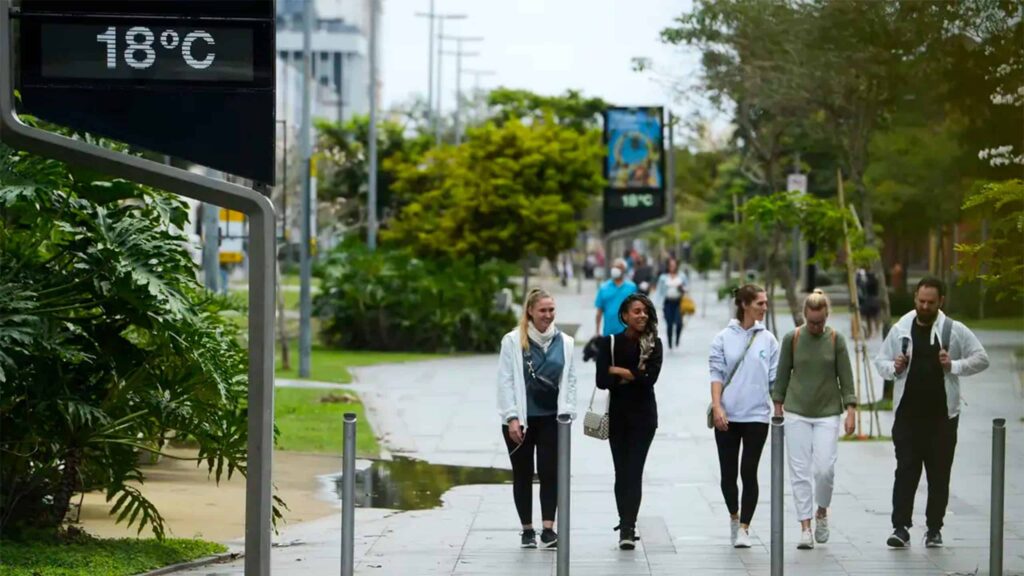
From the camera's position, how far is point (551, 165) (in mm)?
39938

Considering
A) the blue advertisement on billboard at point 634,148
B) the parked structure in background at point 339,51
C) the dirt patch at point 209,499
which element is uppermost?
the parked structure in background at point 339,51

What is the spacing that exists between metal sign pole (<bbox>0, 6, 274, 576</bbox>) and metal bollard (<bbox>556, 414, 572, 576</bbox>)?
5.56 ft

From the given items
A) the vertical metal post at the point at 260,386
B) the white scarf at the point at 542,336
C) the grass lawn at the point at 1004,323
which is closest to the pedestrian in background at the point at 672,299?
the grass lawn at the point at 1004,323

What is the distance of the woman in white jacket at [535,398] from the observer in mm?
11766

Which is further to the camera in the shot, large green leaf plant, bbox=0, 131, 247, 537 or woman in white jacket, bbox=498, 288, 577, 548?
woman in white jacket, bbox=498, 288, 577, 548

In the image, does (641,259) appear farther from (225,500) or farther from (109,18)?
(109,18)

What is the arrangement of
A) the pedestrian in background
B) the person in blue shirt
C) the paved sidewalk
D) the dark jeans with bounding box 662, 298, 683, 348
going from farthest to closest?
1. the dark jeans with bounding box 662, 298, 683, 348
2. the pedestrian in background
3. the person in blue shirt
4. the paved sidewalk

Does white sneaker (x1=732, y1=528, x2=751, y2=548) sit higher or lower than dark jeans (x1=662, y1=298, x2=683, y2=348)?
lower

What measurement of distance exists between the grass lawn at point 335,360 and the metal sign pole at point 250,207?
19.3 m

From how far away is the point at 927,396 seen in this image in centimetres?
1185

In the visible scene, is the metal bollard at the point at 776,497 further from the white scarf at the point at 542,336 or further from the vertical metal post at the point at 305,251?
the vertical metal post at the point at 305,251

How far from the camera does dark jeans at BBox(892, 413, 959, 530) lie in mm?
11844

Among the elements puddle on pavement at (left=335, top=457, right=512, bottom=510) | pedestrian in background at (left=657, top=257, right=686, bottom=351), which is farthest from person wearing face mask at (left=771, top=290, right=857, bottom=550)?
pedestrian in background at (left=657, top=257, right=686, bottom=351)

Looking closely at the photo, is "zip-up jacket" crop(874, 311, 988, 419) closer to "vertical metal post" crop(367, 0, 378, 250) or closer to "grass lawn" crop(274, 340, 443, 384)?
"grass lawn" crop(274, 340, 443, 384)
